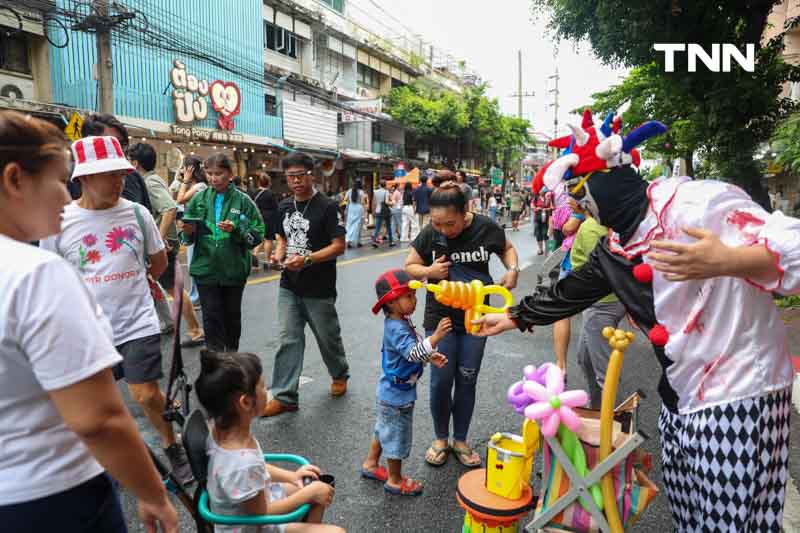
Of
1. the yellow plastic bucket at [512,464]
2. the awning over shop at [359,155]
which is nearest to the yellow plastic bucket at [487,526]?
the yellow plastic bucket at [512,464]

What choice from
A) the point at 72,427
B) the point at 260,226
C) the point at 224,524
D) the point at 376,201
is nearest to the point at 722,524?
the point at 224,524

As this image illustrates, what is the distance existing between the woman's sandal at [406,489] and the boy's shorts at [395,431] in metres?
0.17

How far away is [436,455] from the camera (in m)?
3.49

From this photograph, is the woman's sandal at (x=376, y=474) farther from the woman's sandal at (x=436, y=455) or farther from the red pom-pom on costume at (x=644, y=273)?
the red pom-pom on costume at (x=644, y=273)

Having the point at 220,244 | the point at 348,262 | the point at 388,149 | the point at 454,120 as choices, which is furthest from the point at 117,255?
the point at 454,120

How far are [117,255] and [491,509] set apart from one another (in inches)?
93.0

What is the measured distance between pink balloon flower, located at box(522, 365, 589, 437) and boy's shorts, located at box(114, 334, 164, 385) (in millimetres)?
2155

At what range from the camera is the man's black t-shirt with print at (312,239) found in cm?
433

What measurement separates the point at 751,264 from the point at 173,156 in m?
17.3

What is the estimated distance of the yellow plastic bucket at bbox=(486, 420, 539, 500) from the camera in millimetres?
2420

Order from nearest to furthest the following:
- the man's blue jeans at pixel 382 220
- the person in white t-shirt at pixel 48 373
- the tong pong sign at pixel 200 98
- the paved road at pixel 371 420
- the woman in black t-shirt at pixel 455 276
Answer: the person in white t-shirt at pixel 48 373
the paved road at pixel 371 420
the woman in black t-shirt at pixel 455 276
the man's blue jeans at pixel 382 220
the tong pong sign at pixel 200 98

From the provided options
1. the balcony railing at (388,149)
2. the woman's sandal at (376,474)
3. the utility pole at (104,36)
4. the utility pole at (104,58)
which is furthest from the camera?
the balcony railing at (388,149)

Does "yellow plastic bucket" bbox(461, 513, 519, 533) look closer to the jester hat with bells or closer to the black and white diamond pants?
the black and white diamond pants

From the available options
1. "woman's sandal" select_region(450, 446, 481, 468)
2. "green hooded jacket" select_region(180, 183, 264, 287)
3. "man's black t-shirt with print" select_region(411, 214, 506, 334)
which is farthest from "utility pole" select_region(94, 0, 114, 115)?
"woman's sandal" select_region(450, 446, 481, 468)
